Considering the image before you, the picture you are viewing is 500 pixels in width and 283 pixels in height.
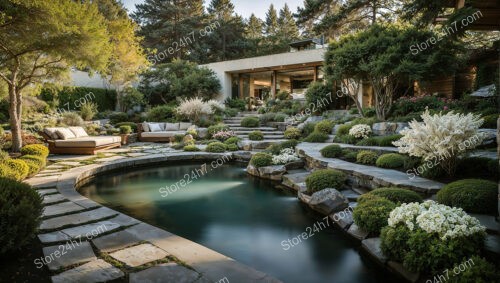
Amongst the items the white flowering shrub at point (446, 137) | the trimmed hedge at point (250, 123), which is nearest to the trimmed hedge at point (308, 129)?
the trimmed hedge at point (250, 123)

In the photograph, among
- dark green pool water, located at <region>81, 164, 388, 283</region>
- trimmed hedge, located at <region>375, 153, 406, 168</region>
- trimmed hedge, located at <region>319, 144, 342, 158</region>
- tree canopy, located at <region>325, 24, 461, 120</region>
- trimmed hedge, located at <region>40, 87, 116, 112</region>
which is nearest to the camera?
dark green pool water, located at <region>81, 164, 388, 283</region>

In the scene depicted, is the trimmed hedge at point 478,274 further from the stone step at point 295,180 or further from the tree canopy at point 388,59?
the tree canopy at point 388,59

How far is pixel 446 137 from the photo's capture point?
3.61 m

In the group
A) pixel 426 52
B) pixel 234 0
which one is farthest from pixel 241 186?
pixel 234 0

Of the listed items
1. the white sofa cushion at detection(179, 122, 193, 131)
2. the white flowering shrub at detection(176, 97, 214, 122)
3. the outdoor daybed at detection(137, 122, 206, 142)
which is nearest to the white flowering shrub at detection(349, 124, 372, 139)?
the outdoor daybed at detection(137, 122, 206, 142)

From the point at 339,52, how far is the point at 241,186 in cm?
519

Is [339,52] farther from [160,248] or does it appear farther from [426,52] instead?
[160,248]

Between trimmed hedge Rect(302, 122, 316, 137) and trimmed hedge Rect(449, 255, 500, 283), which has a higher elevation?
trimmed hedge Rect(302, 122, 316, 137)

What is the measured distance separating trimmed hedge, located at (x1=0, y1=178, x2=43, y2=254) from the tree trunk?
544cm

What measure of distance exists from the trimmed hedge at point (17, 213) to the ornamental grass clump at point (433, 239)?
3.06 m

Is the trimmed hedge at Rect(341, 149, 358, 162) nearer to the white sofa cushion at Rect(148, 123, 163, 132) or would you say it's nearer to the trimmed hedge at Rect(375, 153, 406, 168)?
the trimmed hedge at Rect(375, 153, 406, 168)

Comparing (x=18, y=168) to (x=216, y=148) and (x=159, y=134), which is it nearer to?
(x=216, y=148)

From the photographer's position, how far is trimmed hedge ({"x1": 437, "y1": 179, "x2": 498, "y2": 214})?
116 inches

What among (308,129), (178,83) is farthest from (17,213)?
(178,83)
